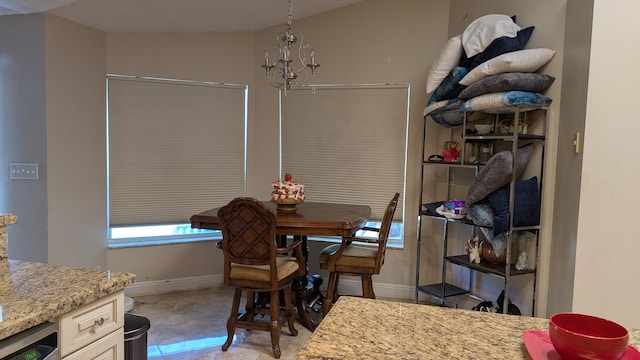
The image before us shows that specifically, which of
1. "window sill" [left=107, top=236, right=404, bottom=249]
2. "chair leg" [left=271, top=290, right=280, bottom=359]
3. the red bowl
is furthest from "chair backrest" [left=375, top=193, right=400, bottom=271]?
the red bowl

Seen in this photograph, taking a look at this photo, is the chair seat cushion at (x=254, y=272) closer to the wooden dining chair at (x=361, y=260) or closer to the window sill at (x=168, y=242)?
the wooden dining chair at (x=361, y=260)

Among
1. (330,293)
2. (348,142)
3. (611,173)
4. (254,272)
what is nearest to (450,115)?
(348,142)

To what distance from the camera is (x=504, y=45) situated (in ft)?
9.40

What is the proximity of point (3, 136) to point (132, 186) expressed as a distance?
1.05 meters

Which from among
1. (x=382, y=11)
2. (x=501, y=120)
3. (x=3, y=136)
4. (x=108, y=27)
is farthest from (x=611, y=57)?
(x=3, y=136)

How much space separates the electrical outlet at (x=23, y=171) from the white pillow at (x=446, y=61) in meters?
3.16

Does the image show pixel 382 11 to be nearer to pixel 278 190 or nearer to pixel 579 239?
pixel 278 190

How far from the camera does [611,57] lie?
7.46 feet

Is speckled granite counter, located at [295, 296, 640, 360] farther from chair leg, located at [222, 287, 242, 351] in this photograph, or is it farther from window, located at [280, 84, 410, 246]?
window, located at [280, 84, 410, 246]

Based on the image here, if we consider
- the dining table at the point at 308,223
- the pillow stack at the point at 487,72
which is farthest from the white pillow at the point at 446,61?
the dining table at the point at 308,223

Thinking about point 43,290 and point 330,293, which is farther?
point 330,293

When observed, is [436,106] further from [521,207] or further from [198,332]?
[198,332]

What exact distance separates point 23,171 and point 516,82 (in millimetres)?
3649

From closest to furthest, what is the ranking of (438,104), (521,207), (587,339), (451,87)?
(587,339) → (521,207) → (451,87) → (438,104)
